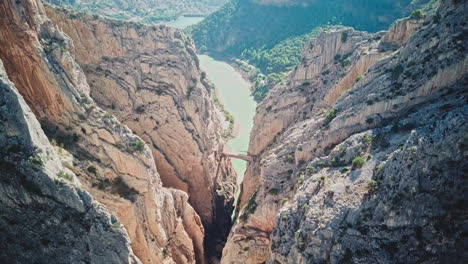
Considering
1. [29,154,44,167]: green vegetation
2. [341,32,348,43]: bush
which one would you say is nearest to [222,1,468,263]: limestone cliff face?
[341,32,348,43]: bush

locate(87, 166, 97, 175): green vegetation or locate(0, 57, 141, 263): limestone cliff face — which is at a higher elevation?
locate(87, 166, 97, 175): green vegetation

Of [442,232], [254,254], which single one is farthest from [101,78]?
[442,232]

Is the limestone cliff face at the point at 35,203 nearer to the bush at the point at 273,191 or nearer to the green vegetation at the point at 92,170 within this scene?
the green vegetation at the point at 92,170

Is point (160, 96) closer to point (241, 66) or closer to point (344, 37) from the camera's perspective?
point (344, 37)

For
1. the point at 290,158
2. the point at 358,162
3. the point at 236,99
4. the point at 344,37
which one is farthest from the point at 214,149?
the point at 236,99

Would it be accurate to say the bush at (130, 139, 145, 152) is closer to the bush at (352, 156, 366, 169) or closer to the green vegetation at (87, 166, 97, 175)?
the green vegetation at (87, 166, 97, 175)

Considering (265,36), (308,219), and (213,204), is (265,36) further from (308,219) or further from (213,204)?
(308,219)
